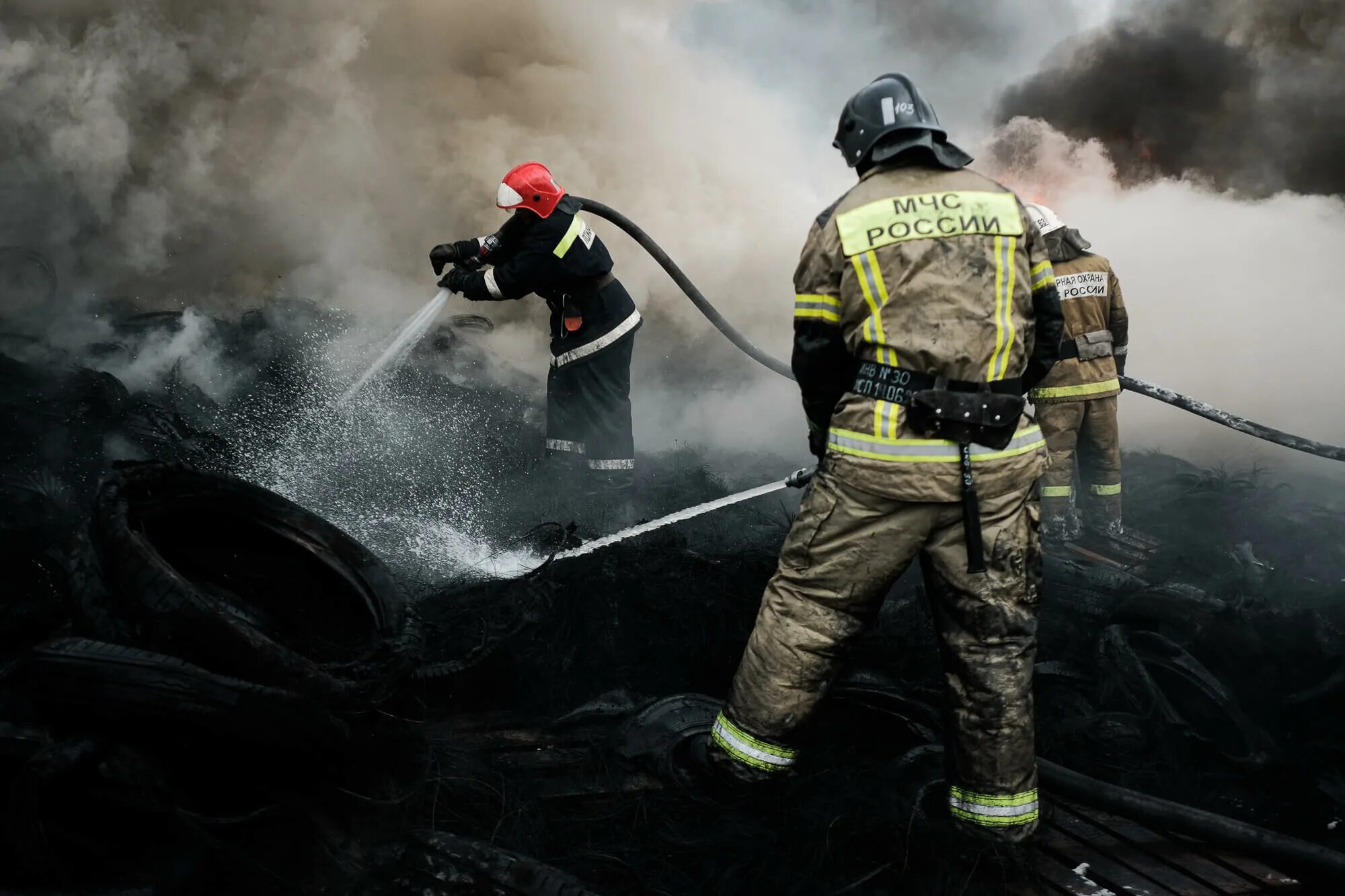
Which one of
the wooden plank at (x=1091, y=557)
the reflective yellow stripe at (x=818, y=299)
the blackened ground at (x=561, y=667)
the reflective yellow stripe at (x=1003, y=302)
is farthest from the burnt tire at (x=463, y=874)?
the wooden plank at (x=1091, y=557)

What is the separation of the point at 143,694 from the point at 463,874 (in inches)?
40.5

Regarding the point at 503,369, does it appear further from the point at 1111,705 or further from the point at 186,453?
the point at 1111,705

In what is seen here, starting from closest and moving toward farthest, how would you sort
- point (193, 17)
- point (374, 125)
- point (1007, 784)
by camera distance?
1. point (1007, 784)
2. point (193, 17)
3. point (374, 125)

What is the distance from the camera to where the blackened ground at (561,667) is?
8.62 ft

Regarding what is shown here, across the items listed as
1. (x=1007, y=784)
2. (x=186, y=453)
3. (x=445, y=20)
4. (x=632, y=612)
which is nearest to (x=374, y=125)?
(x=445, y=20)

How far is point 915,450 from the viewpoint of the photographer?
2674mm

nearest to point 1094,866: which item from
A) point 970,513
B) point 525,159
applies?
point 970,513

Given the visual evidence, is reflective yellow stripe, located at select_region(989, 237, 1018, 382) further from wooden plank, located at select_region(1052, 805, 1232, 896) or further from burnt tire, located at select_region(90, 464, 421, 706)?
burnt tire, located at select_region(90, 464, 421, 706)

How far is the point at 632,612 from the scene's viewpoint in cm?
409

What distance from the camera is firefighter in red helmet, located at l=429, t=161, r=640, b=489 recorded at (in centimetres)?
568

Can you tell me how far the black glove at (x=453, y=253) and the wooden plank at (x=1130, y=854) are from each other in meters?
4.57

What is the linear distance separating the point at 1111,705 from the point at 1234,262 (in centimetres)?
769

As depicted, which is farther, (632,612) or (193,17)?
(193,17)

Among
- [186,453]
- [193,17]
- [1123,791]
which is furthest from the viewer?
[193,17]
